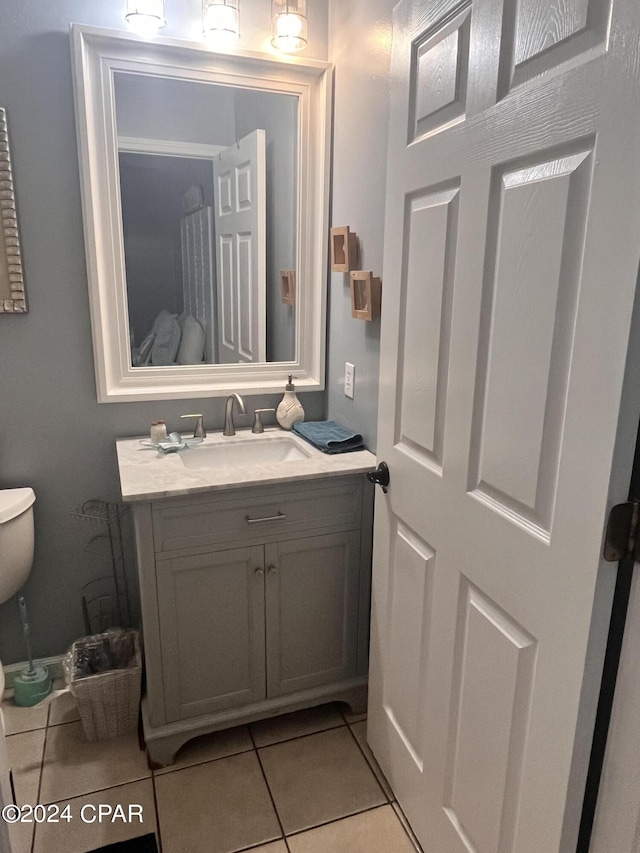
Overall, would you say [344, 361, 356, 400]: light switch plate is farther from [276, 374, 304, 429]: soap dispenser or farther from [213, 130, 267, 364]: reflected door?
[213, 130, 267, 364]: reflected door

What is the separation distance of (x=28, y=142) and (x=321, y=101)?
96 centimetres

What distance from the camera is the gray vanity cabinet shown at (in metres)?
1.70

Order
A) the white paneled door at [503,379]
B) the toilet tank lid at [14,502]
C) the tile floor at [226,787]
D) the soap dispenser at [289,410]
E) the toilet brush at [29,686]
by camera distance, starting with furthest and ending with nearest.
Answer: the soap dispenser at [289,410], the toilet brush at [29,686], the toilet tank lid at [14,502], the tile floor at [226,787], the white paneled door at [503,379]

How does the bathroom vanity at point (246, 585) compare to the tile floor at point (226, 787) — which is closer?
the tile floor at point (226, 787)

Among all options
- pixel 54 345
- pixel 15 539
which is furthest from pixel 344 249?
pixel 15 539

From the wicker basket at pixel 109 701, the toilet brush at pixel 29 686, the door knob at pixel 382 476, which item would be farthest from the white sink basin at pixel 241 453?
the toilet brush at pixel 29 686

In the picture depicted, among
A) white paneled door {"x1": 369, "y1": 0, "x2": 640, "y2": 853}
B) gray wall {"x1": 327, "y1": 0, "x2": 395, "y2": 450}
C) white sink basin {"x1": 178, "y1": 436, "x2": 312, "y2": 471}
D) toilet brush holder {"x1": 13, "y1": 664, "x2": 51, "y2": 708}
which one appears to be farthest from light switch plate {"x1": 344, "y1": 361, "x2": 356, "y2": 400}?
toilet brush holder {"x1": 13, "y1": 664, "x2": 51, "y2": 708}

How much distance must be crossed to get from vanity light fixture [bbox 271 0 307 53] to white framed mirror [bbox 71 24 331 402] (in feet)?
0.17

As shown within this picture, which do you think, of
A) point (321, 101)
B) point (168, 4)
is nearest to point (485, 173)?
point (321, 101)

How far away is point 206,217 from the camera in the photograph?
6.68 feet

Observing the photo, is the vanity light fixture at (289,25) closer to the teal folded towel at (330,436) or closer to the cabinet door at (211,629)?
the teal folded towel at (330,436)

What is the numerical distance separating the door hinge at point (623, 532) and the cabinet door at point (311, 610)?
1.07m

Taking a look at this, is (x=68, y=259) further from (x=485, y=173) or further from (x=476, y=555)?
(x=476, y=555)

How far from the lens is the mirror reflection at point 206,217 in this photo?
6.32 ft
